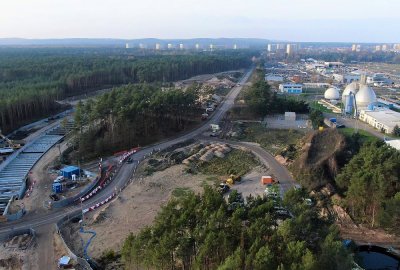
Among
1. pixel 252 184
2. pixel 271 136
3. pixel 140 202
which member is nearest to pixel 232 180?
pixel 252 184

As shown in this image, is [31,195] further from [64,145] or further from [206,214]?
[206,214]

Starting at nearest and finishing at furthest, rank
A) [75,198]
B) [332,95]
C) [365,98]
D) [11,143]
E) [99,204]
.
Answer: [99,204] → [75,198] → [11,143] → [365,98] → [332,95]

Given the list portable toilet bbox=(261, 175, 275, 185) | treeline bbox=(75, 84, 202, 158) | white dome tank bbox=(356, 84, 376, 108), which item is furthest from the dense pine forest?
white dome tank bbox=(356, 84, 376, 108)

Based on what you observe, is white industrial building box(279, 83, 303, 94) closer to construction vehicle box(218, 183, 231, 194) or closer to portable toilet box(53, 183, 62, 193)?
construction vehicle box(218, 183, 231, 194)

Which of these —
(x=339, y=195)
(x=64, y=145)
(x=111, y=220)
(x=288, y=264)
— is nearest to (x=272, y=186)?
(x=339, y=195)

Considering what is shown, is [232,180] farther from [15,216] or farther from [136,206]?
[15,216]

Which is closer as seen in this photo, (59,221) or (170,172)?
(59,221)

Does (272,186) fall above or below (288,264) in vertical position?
below

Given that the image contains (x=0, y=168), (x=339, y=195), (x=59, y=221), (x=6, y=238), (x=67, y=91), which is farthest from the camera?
(x=67, y=91)
